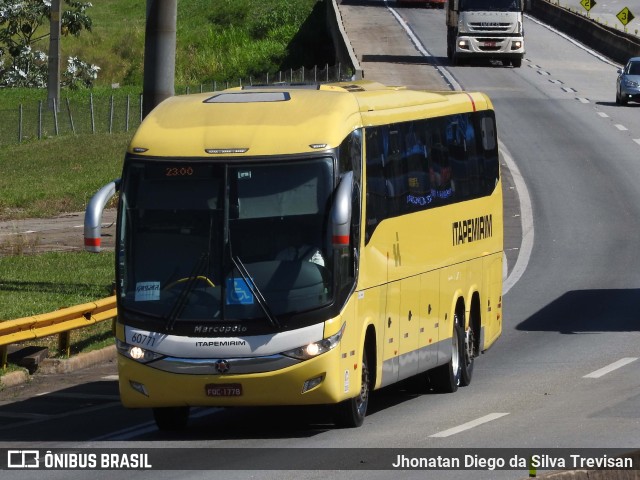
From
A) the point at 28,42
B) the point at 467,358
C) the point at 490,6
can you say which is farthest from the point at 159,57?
the point at 28,42

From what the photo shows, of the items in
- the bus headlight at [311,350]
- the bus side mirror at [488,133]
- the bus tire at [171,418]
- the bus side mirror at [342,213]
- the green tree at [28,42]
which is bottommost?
the green tree at [28,42]

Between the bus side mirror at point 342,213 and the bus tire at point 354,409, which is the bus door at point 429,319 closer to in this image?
the bus tire at point 354,409

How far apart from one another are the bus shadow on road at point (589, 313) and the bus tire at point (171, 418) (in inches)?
367

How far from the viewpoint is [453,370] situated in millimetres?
17828

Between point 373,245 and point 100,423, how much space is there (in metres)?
3.34

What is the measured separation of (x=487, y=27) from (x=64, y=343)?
4413cm

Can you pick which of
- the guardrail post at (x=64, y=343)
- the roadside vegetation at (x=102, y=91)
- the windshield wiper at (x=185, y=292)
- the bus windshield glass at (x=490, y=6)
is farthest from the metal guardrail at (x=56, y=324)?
the bus windshield glass at (x=490, y=6)

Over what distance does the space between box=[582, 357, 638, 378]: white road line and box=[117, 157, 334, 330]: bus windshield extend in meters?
5.49

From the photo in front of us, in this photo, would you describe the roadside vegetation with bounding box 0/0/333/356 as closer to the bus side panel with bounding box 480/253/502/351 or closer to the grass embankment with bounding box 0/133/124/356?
the grass embankment with bounding box 0/133/124/356

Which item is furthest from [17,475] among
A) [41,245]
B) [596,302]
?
[41,245]

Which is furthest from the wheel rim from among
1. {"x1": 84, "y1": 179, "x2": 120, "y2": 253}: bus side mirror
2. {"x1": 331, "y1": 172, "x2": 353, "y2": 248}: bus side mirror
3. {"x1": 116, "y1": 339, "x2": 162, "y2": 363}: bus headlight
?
{"x1": 84, "y1": 179, "x2": 120, "y2": 253}: bus side mirror

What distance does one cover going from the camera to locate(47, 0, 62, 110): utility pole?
188ft

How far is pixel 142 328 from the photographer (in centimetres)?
1403

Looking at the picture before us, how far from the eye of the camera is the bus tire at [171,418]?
48.3ft
